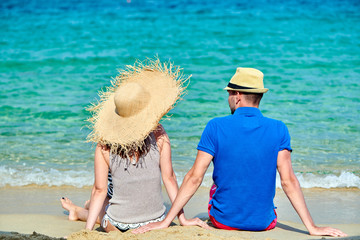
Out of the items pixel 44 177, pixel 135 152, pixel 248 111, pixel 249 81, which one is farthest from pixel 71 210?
pixel 249 81

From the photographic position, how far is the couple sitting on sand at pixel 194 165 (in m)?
3.26

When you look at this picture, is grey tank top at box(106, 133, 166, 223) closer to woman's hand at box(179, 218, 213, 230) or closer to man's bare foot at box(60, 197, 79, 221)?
woman's hand at box(179, 218, 213, 230)

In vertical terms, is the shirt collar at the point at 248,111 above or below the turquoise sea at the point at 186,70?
above

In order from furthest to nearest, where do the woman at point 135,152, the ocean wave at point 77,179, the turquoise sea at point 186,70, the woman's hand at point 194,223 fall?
the turquoise sea at point 186,70, the ocean wave at point 77,179, the woman's hand at point 194,223, the woman at point 135,152

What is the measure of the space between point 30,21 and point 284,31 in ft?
35.0

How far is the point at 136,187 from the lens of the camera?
348 centimetres

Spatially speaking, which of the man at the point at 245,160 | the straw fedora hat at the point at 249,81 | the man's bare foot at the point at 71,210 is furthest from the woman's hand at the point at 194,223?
the man's bare foot at the point at 71,210

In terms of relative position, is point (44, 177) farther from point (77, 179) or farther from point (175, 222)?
point (175, 222)

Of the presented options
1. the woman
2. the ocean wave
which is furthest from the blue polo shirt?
the ocean wave

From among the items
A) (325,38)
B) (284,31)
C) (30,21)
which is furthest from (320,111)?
(30,21)

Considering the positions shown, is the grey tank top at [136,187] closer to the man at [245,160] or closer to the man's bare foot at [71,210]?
the man at [245,160]

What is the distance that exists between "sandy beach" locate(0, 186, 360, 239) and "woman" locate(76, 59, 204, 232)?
0.20 metres

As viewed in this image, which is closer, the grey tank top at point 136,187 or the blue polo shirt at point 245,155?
the blue polo shirt at point 245,155

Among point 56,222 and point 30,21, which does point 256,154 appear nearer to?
point 56,222
